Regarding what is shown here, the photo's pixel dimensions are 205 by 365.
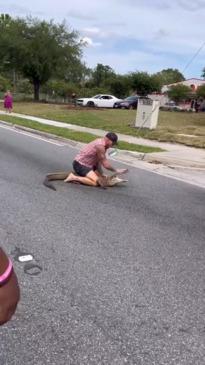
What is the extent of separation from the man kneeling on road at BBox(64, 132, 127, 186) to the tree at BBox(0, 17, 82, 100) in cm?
4592

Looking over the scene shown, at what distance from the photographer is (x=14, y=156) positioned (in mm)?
14852

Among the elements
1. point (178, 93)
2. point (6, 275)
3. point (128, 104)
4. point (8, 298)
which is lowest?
point (178, 93)

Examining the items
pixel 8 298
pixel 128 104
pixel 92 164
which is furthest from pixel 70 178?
pixel 128 104

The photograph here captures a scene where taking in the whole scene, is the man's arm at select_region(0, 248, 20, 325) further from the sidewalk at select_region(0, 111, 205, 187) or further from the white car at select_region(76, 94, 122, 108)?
the white car at select_region(76, 94, 122, 108)

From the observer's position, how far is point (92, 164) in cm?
1097

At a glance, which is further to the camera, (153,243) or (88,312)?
(153,243)

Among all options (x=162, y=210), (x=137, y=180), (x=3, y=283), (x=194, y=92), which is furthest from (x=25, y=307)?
(x=194, y=92)

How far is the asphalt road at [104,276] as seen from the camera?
159 inches

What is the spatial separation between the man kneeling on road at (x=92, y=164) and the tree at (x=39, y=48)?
45.9 metres

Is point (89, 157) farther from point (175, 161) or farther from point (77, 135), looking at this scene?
point (77, 135)

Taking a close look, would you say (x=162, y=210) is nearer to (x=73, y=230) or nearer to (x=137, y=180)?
(x=73, y=230)

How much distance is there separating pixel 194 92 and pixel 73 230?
70763 mm

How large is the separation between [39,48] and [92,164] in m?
46.4

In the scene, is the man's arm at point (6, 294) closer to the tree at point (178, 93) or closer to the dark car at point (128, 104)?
the dark car at point (128, 104)
